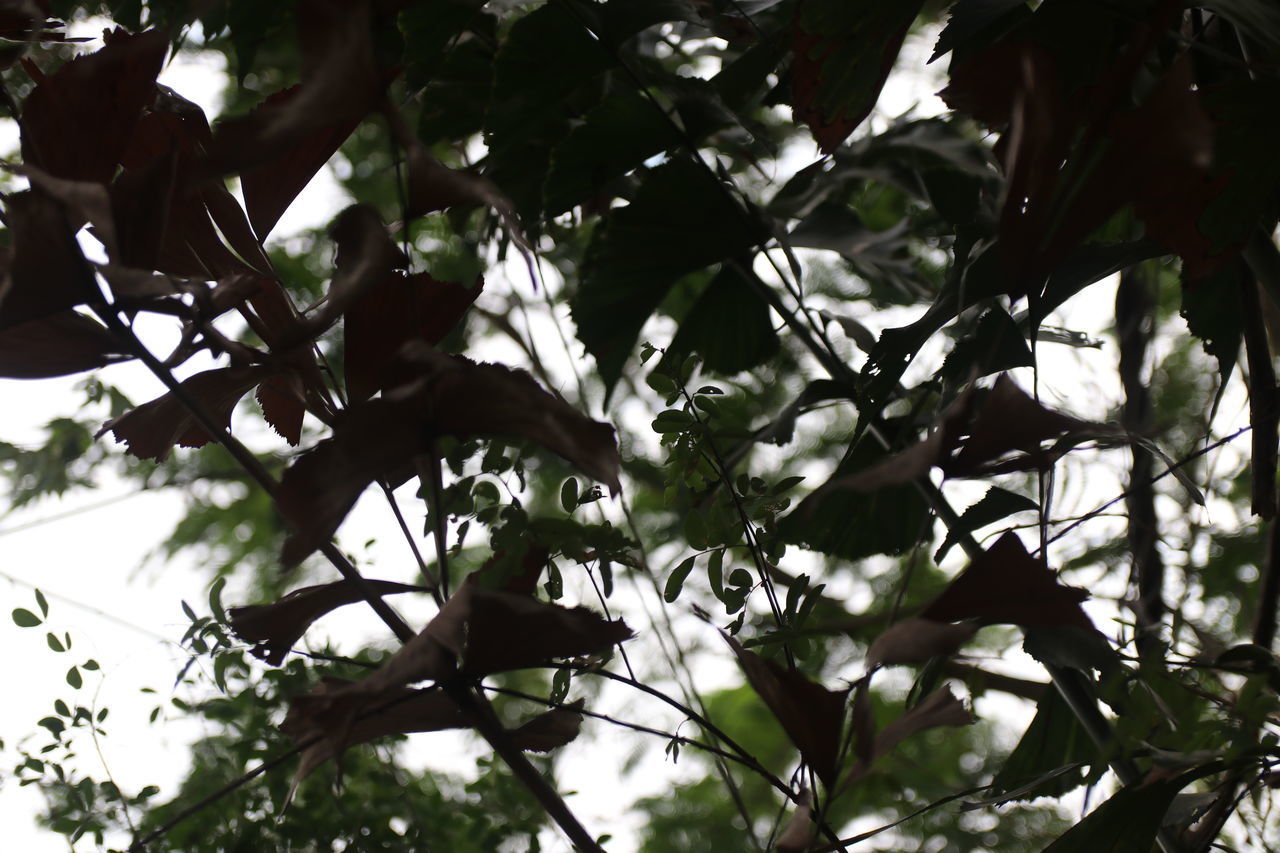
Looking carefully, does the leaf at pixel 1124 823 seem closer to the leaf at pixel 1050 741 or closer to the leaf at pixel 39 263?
the leaf at pixel 1050 741

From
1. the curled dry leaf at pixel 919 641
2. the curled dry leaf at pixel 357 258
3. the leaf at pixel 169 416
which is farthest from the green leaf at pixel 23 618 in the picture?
the curled dry leaf at pixel 919 641

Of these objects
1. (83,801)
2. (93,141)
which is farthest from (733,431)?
(83,801)

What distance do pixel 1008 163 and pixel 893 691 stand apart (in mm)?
1608

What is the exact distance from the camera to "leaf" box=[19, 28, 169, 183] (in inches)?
10.2

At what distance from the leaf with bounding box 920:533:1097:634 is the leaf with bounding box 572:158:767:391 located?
0.25m

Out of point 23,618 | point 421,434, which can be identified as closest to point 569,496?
point 421,434

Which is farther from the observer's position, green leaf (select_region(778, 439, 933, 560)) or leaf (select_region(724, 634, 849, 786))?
green leaf (select_region(778, 439, 933, 560))

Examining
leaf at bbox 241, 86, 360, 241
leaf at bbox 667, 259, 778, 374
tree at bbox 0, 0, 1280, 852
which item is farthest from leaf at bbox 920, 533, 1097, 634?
leaf at bbox 667, 259, 778, 374

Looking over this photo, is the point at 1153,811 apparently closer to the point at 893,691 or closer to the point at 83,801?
the point at 83,801

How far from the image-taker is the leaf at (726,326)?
61 cm

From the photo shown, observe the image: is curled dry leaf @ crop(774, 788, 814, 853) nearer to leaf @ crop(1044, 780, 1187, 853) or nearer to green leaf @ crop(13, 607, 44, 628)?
leaf @ crop(1044, 780, 1187, 853)

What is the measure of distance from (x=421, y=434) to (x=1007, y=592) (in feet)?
0.51

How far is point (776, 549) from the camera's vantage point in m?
0.40

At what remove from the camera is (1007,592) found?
0.25 meters
